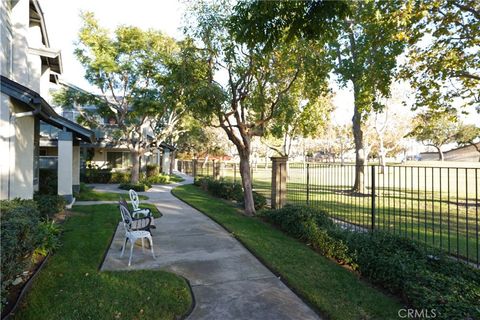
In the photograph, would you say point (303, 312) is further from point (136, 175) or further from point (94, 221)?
point (136, 175)

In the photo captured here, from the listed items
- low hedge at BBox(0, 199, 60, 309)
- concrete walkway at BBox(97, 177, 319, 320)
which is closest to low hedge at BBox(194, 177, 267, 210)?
concrete walkway at BBox(97, 177, 319, 320)

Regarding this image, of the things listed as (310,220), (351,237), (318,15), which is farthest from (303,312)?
(318,15)

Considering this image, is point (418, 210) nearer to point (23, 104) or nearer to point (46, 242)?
point (46, 242)

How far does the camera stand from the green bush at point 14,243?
3.91 meters

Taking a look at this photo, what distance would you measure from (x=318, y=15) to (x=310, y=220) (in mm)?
4723

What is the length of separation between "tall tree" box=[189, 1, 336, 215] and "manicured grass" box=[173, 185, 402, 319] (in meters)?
3.98

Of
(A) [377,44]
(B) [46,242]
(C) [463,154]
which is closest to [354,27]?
(A) [377,44]

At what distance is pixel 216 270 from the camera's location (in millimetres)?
5727

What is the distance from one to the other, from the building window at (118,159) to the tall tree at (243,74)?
62.2 ft

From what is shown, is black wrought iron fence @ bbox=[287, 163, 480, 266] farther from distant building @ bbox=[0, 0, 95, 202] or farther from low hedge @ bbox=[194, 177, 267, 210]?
distant building @ bbox=[0, 0, 95, 202]

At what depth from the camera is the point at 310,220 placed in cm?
777

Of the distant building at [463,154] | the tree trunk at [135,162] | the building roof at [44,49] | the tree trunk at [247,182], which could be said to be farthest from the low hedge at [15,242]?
the distant building at [463,154]

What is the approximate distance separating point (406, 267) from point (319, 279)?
52.4 inches

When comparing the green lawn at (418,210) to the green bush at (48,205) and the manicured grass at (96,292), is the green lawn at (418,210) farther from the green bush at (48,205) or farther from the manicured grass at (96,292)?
the green bush at (48,205)
